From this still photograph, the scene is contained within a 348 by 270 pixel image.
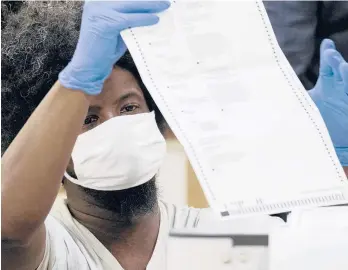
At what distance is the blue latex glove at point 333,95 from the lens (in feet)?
3.52

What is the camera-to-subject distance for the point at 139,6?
914mm

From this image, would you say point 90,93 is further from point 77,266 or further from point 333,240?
point 333,240

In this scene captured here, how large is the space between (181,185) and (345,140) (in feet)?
0.98

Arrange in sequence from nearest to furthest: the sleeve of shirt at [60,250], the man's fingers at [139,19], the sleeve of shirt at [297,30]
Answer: the man's fingers at [139,19] → the sleeve of shirt at [60,250] → the sleeve of shirt at [297,30]

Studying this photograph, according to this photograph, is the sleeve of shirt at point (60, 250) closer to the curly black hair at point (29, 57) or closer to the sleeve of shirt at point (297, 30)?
the curly black hair at point (29, 57)

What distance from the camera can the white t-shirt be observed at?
1.01 meters

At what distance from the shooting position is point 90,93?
917 millimetres

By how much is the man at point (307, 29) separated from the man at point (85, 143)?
2.7 inches

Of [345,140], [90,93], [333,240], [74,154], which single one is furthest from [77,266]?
[345,140]

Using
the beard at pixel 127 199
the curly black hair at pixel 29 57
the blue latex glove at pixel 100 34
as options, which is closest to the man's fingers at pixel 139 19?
the blue latex glove at pixel 100 34

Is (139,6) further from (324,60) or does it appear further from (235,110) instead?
(324,60)

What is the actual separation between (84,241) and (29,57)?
30cm

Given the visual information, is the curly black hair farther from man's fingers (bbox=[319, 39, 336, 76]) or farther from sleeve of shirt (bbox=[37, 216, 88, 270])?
man's fingers (bbox=[319, 39, 336, 76])

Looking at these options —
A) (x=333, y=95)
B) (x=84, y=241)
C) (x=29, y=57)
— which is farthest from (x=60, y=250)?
(x=333, y=95)
